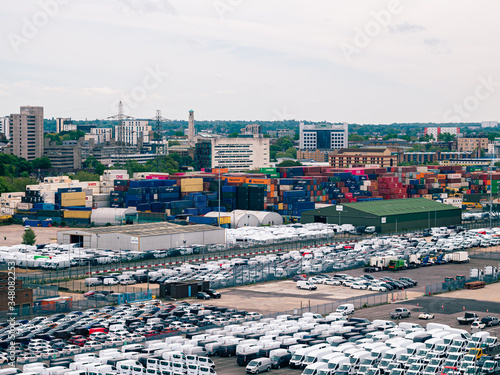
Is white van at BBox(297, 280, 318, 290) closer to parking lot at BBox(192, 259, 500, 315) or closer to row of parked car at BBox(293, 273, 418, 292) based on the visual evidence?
row of parked car at BBox(293, 273, 418, 292)

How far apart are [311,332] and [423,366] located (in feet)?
22.7

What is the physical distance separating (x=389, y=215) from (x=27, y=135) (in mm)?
116189

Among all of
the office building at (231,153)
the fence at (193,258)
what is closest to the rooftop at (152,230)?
the fence at (193,258)

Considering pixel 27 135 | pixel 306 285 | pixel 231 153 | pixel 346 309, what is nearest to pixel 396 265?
pixel 306 285

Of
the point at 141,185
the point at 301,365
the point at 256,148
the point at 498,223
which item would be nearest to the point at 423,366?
the point at 301,365

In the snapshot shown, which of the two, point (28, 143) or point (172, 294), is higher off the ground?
point (28, 143)

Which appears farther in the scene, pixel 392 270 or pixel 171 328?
pixel 392 270

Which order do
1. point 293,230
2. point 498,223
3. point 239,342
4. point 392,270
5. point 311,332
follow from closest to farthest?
point 239,342 < point 311,332 < point 392,270 < point 293,230 < point 498,223

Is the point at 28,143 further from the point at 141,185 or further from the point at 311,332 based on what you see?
the point at 311,332

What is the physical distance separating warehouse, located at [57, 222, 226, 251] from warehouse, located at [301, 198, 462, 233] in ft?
59.3

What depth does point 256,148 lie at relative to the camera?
16688 cm

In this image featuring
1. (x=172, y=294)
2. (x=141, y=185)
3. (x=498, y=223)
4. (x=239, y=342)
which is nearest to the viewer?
(x=239, y=342)

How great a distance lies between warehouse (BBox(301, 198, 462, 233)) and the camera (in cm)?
8131

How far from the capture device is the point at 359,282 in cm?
4869
